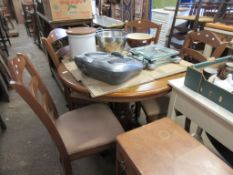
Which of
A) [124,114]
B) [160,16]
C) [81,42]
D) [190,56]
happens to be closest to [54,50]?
[81,42]

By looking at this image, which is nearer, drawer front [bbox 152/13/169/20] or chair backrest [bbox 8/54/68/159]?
chair backrest [bbox 8/54/68/159]

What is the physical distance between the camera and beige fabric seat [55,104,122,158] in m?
1.04

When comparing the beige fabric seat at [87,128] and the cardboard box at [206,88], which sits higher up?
the cardboard box at [206,88]

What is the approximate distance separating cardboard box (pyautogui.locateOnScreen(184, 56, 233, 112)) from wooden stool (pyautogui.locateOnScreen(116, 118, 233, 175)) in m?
0.23

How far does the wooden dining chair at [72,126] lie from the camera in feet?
3.06

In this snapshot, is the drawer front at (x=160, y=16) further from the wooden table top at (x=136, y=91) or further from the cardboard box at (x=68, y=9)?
the wooden table top at (x=136, y=91)

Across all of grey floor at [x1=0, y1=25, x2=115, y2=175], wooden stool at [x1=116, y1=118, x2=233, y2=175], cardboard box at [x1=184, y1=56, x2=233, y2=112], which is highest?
cardboard box at [x1=184, y1=56, x2=233, y2=112]

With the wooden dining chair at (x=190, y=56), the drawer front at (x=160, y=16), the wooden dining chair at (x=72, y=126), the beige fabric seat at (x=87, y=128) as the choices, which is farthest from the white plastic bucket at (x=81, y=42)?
the drawer front at (x=160, y=16)

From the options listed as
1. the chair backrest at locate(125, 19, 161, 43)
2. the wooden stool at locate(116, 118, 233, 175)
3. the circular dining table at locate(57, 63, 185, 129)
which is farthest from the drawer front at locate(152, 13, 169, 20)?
the wooden stool at locate(116, 118, 233, 175)

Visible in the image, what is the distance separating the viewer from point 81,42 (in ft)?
3.83

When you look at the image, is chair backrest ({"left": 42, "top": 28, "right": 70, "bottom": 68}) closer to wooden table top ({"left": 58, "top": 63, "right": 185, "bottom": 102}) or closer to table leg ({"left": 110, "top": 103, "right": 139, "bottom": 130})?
wooden table top ({"left": 58, "top": 63, "right": 185, "bottom": 102})

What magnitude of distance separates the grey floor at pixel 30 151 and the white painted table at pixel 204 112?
830mm

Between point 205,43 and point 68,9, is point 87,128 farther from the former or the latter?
point 68,9

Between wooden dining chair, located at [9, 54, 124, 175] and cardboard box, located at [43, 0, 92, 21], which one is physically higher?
cardboard box, located at [43, 0, 92, 21]
